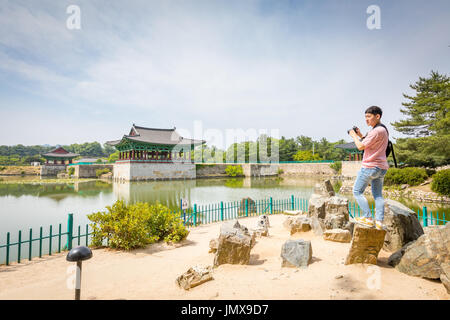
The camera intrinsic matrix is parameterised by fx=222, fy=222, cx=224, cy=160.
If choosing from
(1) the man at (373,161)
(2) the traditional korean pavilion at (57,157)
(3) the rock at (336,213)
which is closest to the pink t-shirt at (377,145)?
(1) the man at (373,161)

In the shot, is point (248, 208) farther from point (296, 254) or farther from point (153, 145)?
point (153, 145)

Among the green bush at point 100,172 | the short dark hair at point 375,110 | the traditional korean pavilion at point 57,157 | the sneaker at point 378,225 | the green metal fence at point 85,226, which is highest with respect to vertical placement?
the traditional korean pavilion at point 57,157

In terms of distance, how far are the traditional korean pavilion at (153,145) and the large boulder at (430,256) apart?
28258 millimetres

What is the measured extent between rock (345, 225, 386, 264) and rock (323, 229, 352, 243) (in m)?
1.61

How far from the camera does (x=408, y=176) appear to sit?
683 inches

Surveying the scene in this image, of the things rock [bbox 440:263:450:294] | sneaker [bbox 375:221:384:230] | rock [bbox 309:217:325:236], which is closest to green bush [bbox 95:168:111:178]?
rock [bbox 309:217:325:236]

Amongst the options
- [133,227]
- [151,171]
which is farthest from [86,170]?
[133,227]

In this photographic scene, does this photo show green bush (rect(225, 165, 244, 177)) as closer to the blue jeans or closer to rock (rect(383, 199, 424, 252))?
rock (rect(383, 199, 424, 252))

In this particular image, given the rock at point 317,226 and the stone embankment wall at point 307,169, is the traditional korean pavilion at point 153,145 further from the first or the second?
the rock at point 317,226

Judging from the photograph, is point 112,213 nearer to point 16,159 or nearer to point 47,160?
point 47,160

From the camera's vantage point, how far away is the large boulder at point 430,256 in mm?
2914

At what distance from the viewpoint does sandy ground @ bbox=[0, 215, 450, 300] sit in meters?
2.87

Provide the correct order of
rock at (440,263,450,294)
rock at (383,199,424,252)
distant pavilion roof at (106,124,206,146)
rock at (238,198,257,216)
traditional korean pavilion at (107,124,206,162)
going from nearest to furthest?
rock at (440,263,450,294) → rock at (383,199,424,252) → rock at (238,198,257,216) → traditional korean pavilion at (107,124,206,162) → distant pavilion roof at (106,124,206,146)
